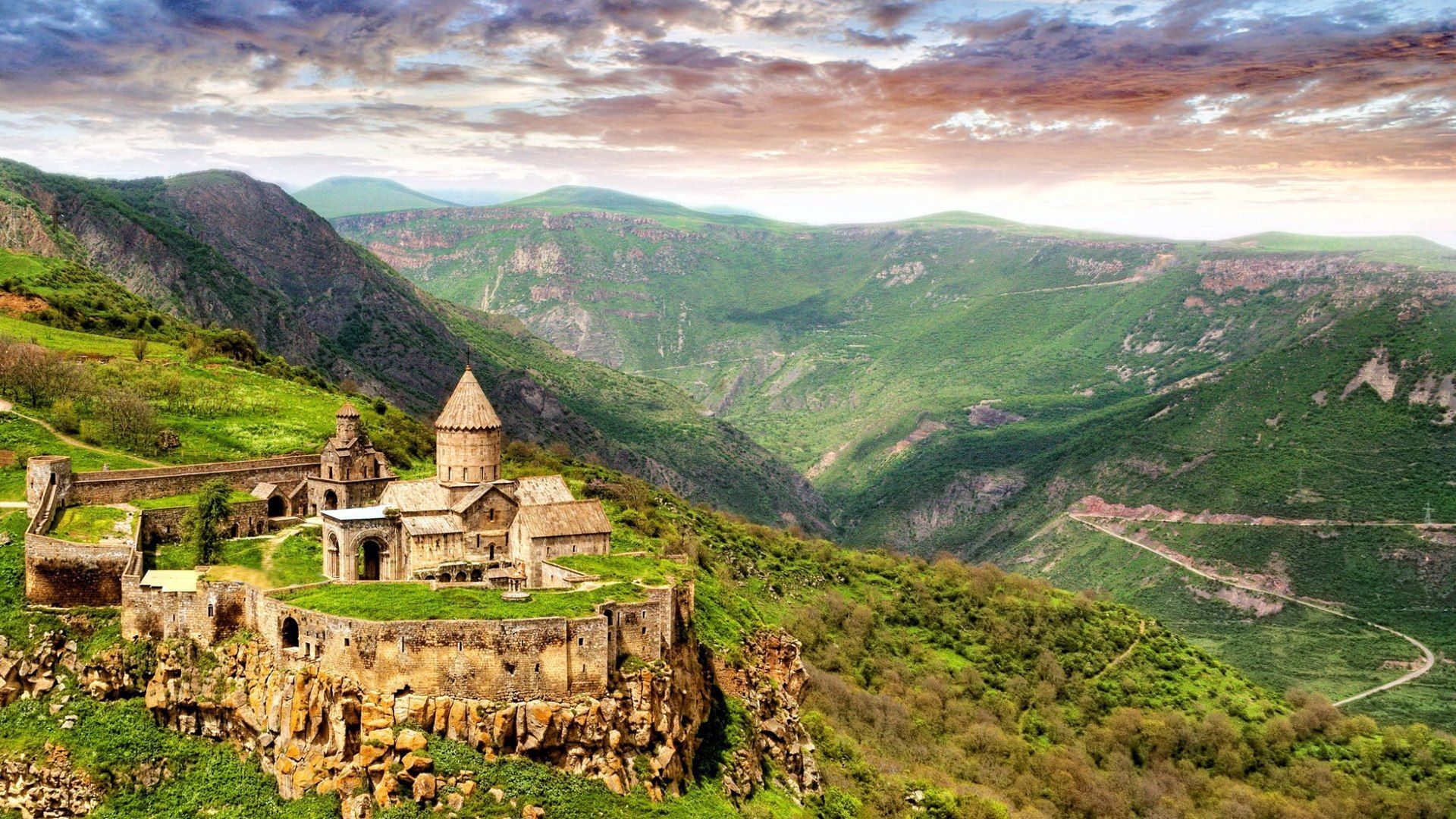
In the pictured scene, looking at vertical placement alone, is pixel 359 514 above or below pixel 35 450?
below

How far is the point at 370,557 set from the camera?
142 ft

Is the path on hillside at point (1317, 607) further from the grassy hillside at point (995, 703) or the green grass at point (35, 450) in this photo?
the green grass at point (35, 450)

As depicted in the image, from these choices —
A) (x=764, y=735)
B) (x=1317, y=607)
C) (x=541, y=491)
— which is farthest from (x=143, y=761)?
(x=1317, y=607)

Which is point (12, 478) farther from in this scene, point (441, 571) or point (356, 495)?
point (441, 571)

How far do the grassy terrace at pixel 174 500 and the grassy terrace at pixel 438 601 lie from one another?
12419 millimetres

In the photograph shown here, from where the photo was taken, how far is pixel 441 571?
4259 centimetres

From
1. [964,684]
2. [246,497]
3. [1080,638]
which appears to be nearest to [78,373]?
[246,497]

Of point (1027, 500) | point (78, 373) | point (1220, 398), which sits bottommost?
point (1027, 500)

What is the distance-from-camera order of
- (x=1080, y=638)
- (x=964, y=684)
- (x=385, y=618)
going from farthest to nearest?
(x=1080, y=638)
(x=964, y=684)
(x=385, y=618)

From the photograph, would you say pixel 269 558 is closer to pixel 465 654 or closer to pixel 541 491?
pixel 541 491

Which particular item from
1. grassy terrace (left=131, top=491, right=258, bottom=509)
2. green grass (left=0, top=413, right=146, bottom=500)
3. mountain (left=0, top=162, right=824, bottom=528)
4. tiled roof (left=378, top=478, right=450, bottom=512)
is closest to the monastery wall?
tiled roof (left=378, top=478, right=450, bottom=512)

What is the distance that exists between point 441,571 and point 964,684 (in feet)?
169

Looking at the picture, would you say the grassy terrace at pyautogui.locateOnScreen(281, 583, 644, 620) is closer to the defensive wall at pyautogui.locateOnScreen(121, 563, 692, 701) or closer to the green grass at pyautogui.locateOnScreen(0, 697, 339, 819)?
the defensive wall at pyautogui.locateOnScreen(121, 563, 692, 701)

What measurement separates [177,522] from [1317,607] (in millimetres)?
110908
